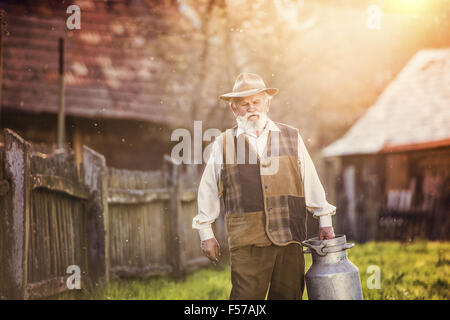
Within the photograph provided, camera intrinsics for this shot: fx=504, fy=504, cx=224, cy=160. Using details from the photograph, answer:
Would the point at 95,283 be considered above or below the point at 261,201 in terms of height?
below

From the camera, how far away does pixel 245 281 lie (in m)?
3.31

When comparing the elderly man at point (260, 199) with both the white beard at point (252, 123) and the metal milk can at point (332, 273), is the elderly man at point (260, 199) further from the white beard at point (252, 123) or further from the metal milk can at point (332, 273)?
the metal milk can at point (332, 273)

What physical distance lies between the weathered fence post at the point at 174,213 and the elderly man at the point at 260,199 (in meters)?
3.63

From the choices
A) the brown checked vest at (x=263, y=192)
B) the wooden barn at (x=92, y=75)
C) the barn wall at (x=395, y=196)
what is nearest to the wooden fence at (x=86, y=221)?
the brown checked vest at (x=263, y=192)

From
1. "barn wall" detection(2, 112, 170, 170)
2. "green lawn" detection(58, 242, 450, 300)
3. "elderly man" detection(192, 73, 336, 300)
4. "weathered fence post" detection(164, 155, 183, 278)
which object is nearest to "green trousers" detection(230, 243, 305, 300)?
"elderly man" detection(192, 73, 336, 300)

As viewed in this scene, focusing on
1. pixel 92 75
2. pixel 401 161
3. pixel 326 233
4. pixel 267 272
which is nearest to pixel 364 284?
pixel 326 233

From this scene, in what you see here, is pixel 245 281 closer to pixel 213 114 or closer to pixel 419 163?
pixel 213 114

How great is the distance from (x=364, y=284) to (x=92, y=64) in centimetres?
777

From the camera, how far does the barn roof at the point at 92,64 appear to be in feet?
33.8

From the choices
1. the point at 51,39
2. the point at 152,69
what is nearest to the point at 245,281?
the point at 152,69

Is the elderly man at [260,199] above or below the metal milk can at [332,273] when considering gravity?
above

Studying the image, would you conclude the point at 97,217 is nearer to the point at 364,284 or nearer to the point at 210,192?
the point at 210,192

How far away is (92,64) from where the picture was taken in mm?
10812

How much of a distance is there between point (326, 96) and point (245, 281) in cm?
1106
